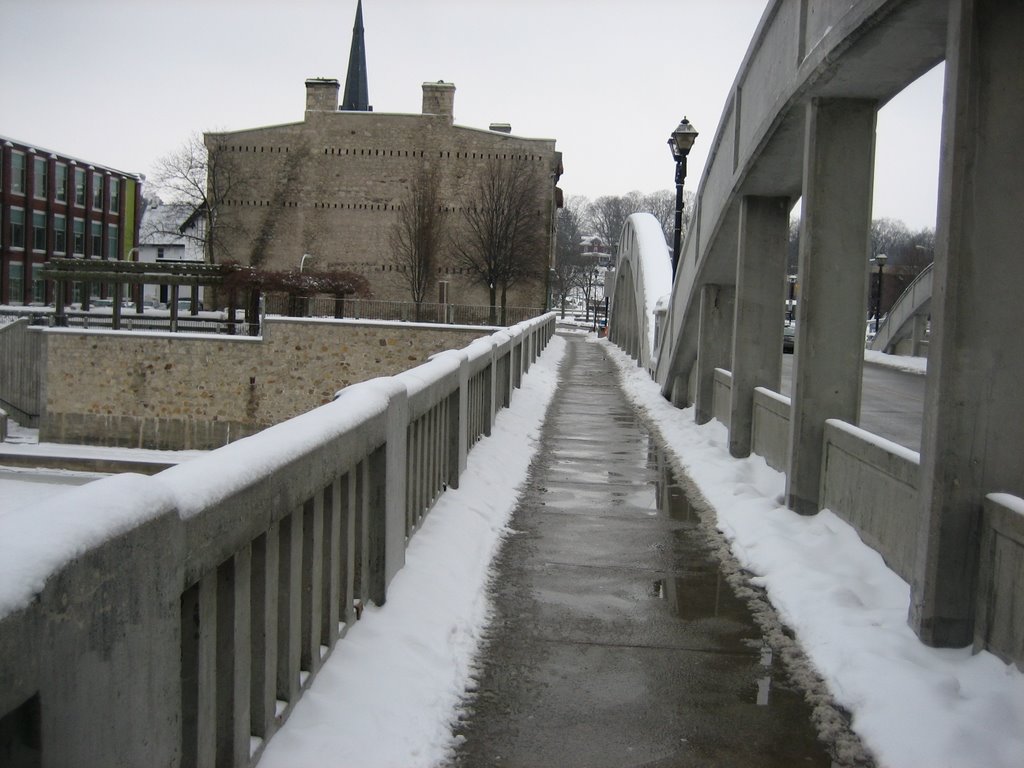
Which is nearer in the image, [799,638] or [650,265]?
[799,638]

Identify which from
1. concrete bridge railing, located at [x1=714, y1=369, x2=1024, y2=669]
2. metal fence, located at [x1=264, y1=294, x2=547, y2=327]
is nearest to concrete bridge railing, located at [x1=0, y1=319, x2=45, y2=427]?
metal fence, located at [x1=264, y1=294, x2=547, y2=327]

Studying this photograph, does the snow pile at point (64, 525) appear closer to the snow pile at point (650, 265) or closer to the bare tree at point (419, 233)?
the snow pile at point (650, 265)

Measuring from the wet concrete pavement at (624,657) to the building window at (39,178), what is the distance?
5785cm

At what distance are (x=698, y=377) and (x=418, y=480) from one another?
25.5 feet

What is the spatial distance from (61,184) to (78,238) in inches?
145

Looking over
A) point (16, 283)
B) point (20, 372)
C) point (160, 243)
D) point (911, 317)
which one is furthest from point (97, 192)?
point (911, 317)

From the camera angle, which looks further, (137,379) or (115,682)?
(137,379)

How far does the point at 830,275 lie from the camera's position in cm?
706

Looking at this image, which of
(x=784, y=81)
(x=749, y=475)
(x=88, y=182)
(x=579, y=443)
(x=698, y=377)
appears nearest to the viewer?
(x=784, y=81)

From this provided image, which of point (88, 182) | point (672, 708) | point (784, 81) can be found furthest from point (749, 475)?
point (88, 182)

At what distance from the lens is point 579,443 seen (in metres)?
11.5

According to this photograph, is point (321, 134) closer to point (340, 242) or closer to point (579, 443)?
point (340, 242)

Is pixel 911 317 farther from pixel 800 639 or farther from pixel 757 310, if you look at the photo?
pixel 800 639

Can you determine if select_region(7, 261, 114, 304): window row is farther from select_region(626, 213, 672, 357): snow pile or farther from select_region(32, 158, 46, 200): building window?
select_region(626, 213, 672, 357): snow pile
